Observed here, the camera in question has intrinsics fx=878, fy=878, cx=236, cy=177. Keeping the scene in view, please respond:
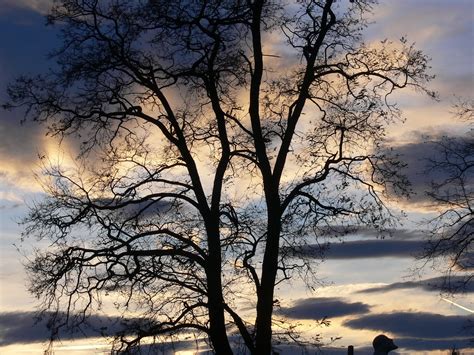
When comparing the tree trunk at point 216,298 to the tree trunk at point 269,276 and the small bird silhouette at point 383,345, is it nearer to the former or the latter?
the tree trunk at point 269,276

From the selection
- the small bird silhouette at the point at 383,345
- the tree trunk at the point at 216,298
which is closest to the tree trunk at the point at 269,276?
the tree trunk at the point at 216,298

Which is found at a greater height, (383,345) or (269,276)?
(269,276)

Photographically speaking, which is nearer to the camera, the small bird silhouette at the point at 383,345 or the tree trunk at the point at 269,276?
the tree trunk at the point at 269,276

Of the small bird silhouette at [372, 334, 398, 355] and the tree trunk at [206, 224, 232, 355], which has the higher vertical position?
the tree trunk at [206, 224, 232, 355]

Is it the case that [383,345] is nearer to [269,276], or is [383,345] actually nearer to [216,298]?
[269,276]

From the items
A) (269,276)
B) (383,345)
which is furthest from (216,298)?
(383,345)

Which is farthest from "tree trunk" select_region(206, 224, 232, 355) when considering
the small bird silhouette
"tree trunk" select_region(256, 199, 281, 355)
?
the small bird silhouette

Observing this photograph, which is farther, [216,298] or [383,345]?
[383,345]

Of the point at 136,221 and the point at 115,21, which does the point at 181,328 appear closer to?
the point at 136,221

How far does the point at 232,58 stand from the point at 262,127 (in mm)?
1968

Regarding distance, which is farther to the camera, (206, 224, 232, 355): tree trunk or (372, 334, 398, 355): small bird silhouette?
(372, 334, 398, 355): small bird silhouette

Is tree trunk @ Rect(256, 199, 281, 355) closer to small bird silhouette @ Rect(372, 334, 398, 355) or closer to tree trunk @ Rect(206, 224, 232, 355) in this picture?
tree trunk @ Rect(206, 224, 232, 355)

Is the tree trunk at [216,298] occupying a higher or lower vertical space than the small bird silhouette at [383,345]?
higher

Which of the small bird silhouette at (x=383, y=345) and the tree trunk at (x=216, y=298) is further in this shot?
the small bird silhouette at (x=383, y=345)
